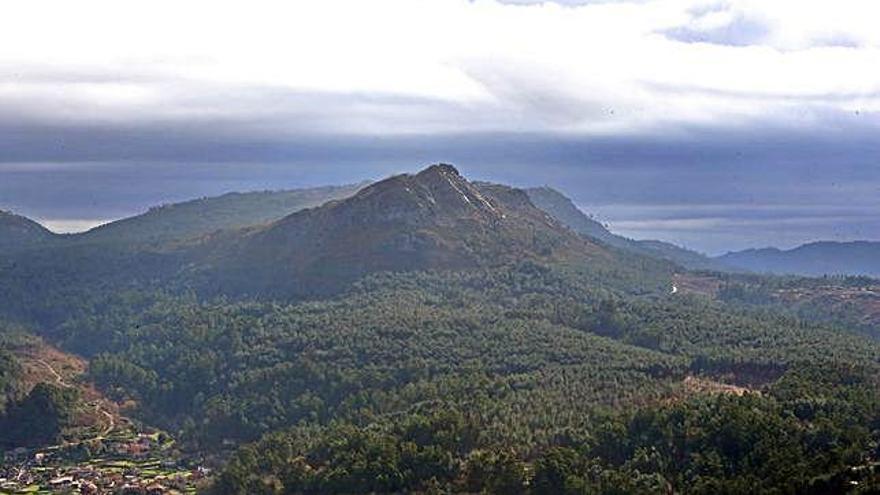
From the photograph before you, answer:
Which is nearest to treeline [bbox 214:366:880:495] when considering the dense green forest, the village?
the dense green forest

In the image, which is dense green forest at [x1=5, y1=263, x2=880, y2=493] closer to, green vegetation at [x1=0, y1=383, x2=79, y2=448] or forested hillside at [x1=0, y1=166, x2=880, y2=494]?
forested hillside at [x1=0, y1=166, x2=880, y2=494]

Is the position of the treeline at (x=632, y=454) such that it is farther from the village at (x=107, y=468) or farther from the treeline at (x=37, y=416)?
the treeline at (x=37, y=416)

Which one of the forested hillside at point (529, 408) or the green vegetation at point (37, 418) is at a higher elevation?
the forested hillside at point (529, 408)

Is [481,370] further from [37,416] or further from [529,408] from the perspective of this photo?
[37,416]

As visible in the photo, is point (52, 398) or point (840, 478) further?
point (52, 398)

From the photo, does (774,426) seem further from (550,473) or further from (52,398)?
(52,398)

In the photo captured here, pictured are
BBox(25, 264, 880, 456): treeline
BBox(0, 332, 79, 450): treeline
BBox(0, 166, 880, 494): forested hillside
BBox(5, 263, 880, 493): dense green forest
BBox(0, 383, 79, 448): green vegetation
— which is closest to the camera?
BBox(0, 166, 880, 494): forested hillside

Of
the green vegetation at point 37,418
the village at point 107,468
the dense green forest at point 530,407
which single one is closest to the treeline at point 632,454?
the dense green forest at point 530,407

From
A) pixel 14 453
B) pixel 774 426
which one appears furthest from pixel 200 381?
pixel 774 426
